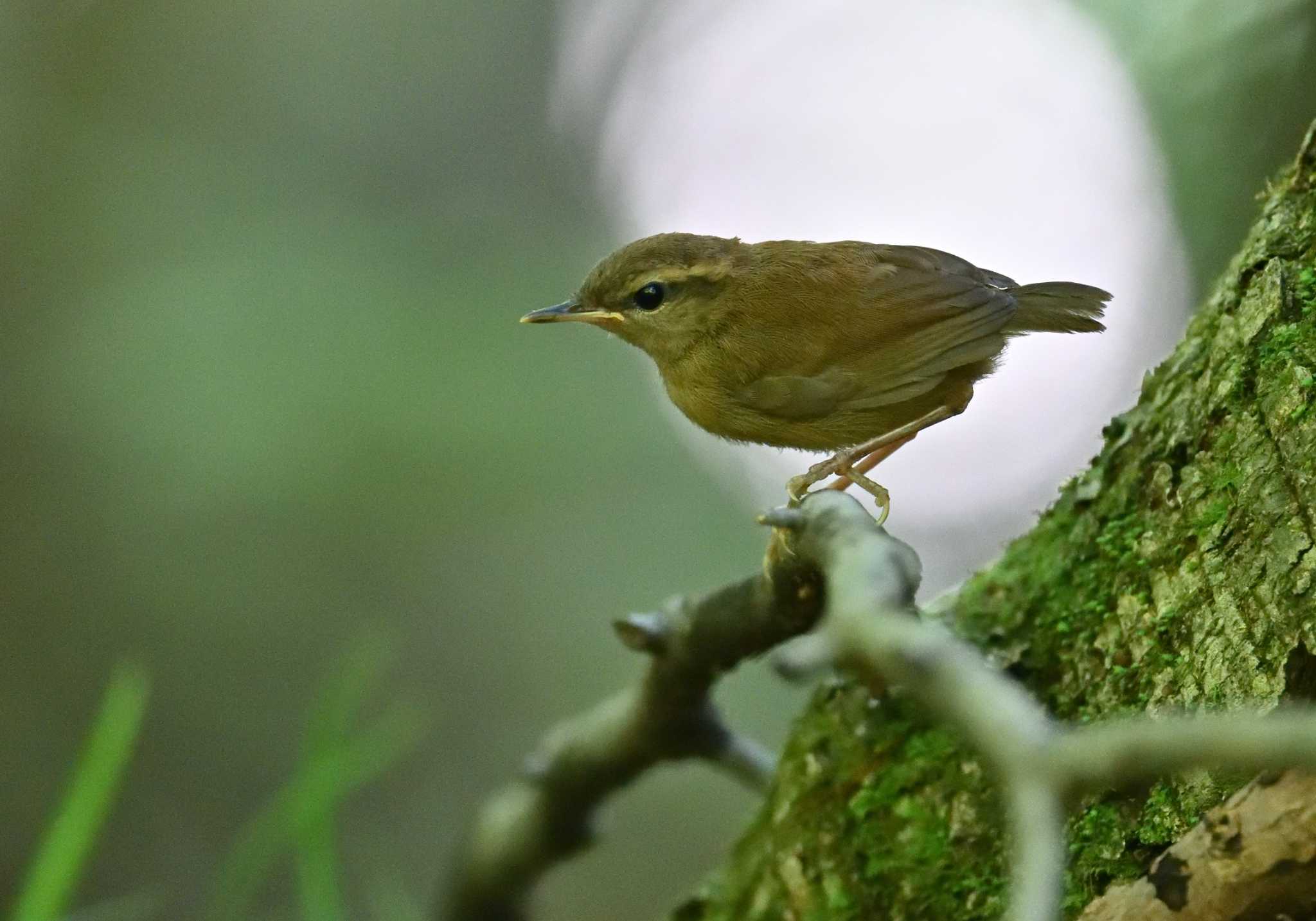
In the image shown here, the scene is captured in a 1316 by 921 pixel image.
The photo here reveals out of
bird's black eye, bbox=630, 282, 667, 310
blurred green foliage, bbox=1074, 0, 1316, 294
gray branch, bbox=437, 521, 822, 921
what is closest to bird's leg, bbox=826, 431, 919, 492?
gray branch, bbox=437, 521, 822, 921

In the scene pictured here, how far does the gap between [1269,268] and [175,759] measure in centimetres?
711

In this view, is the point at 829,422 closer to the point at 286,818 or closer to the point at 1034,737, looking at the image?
the point at 286,818

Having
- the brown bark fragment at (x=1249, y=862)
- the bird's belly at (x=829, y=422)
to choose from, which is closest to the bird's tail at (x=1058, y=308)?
the bird's belly at (x=829, y=422)

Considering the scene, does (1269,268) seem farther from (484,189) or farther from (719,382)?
(484,189)

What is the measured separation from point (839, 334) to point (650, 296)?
23.9 inches

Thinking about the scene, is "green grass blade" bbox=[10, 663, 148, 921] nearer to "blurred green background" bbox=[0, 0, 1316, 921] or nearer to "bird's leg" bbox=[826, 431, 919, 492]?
"bird's leg" bbox=[826, 431, 919, 492]

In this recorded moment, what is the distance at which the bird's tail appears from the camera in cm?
274

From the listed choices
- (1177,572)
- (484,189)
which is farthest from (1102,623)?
(484,189)

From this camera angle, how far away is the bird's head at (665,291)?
123 inches

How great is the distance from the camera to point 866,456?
2.95m

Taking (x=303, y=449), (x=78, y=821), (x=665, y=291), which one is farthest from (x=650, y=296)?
(x=303, y=449)

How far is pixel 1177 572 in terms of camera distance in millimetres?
1996

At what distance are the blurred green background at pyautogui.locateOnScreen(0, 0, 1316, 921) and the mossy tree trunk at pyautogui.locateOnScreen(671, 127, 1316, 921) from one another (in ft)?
13.3

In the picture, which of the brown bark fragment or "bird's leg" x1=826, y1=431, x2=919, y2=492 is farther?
"bird's leg" x1=826, y1=431, x2=919, y2=492
